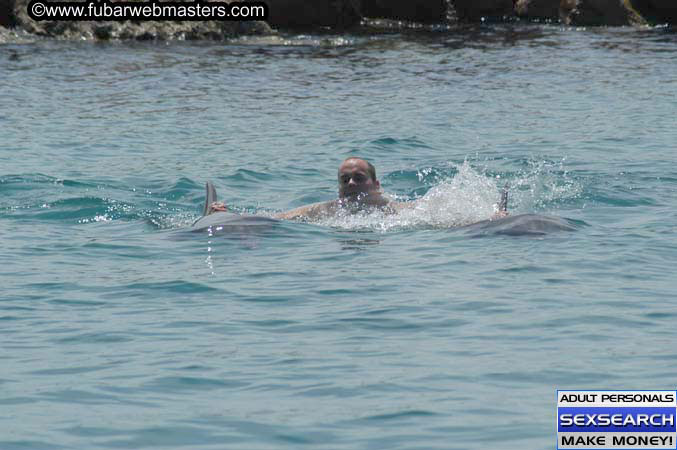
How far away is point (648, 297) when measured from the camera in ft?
30.8

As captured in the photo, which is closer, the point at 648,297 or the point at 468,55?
the point at 648,297

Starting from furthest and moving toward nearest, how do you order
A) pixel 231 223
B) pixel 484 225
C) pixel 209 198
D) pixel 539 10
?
pixel 539 10 < pixel 209 198 < pixel 231 223 < pixel 484 225

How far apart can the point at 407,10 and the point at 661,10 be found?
304 inches

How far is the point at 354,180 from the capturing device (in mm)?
13117

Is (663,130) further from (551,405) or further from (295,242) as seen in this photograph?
(551,405)

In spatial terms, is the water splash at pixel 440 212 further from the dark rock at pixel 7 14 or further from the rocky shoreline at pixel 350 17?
the dark rock at pixel 7 14

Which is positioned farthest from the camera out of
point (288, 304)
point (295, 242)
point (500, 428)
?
point (295, 242)

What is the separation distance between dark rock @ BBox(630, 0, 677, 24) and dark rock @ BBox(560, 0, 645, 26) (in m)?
0.32

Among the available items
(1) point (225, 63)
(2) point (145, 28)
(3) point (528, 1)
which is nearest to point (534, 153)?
(1) point (225, 63)

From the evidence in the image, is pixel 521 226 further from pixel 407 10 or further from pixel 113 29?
pixel 407 10

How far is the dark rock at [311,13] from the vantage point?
1452 inches

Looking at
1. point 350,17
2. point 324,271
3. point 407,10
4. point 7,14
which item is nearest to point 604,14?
point 407,10

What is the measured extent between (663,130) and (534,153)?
106 inches

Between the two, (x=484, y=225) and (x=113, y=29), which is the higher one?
(x=113, y=29)
